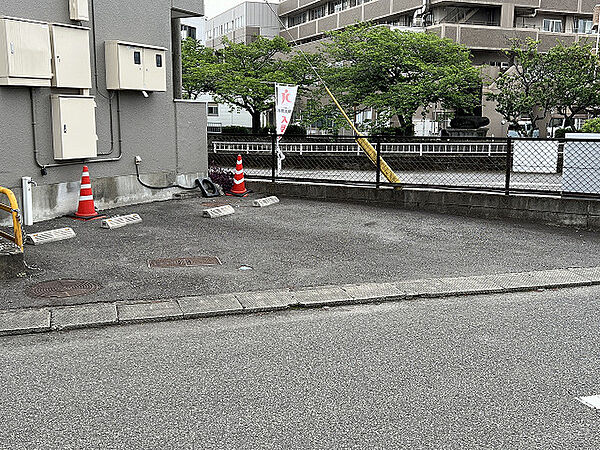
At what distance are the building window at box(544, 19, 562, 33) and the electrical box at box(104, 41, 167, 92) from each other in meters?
41.5

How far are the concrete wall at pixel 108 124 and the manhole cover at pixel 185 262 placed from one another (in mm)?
Answer: 3308

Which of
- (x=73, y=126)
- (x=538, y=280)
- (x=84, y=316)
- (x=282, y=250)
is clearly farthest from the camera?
(x=73, y=126)

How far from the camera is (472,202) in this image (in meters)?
12.0

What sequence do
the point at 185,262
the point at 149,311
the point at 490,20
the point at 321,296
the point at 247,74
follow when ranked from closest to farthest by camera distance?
the point at 149,311 < the point at 321,296 < the point at 185,262 < the point at 247,74 < the point at 490,20

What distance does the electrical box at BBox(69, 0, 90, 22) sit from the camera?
399 inches

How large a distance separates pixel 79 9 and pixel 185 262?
5.00m

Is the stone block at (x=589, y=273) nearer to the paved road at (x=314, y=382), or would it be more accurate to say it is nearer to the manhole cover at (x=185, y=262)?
the paved road at (x=314, y=382)

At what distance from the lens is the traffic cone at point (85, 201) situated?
10449 millimetres

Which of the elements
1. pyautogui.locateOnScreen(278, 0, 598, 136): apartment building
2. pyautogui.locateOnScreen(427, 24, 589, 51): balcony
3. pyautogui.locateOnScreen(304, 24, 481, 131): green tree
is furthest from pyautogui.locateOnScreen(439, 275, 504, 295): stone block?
pyautogui.locateOnScreen(427, 24, 589, 51): balcony

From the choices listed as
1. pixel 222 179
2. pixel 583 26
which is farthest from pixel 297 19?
pixel 222 179

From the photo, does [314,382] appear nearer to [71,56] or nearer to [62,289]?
[62,289]

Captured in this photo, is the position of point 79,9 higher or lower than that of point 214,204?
higher

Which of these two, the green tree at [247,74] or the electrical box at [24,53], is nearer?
the electrical box at [24,53]

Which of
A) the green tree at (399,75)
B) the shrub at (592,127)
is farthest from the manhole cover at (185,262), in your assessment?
the green tree at (399,75)
